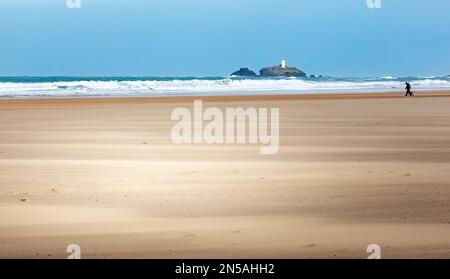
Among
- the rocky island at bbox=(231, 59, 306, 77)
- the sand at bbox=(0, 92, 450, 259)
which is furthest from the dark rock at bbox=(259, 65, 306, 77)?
the sand at bbox=(0, 92, 450, 259)

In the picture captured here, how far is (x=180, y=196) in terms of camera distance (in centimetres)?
846

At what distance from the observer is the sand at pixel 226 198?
252 inches

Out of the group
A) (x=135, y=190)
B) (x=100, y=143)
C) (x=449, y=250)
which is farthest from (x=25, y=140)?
(x=449, y=250)

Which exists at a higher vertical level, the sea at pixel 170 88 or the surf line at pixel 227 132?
the sea at pixel 170 88

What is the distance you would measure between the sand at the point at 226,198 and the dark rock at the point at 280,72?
101552 mm

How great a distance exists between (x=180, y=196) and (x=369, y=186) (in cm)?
214

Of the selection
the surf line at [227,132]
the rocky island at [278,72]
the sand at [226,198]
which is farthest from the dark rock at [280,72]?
the sand at [226,198]

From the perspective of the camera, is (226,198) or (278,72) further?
(278,72)

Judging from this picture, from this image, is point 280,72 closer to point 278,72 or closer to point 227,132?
point 278,72

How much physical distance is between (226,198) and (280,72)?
10986 cm

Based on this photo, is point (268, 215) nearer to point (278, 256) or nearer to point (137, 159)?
point (278, 256)

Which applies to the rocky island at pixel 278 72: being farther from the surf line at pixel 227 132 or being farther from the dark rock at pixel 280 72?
the surf line at pixel 227 132

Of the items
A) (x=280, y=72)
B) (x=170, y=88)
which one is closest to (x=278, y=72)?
(x=280, y=72)

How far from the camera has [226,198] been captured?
27.3ft
